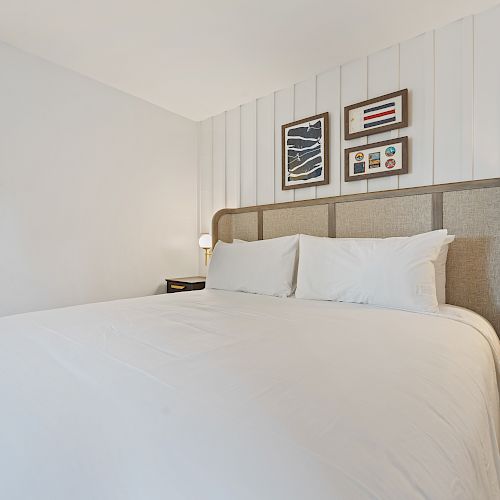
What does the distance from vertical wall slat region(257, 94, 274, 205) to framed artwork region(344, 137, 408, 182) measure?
0.72 metres

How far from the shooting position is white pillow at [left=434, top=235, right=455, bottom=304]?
1799mm

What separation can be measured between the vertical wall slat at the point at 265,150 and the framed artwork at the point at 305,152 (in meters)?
0.15

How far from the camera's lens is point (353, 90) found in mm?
2389

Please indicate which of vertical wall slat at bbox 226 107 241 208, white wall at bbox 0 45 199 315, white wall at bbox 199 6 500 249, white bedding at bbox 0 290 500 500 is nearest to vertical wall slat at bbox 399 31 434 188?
white wall at bbox 199 6 500 249

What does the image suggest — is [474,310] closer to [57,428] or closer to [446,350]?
[446,350]

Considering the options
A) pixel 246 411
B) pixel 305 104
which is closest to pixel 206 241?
pixel 305 104

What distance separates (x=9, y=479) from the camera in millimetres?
496

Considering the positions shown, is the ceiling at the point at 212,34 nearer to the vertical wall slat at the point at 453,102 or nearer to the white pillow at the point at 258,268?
the vertical wall slat at the point at 453,102

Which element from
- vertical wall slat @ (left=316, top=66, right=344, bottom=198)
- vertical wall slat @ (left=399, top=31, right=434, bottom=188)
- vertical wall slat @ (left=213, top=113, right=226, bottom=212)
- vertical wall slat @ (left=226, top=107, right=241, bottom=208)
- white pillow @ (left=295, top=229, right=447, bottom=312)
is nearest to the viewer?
white pillow @ (left=295, top=229, right=447, bottom=312)

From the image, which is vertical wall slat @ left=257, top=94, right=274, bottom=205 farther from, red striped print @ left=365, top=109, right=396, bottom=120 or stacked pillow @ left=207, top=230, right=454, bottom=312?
red striped print @ left=365, top=109, right=396, bottom=120

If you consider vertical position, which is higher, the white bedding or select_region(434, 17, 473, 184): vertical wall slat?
select_region(434, 17, 473, 184): vertical wall slat

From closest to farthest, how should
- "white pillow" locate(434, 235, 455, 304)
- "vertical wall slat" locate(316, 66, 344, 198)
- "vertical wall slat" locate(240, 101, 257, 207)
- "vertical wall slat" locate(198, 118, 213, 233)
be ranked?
"white pillow" locate(434, 235, 455, 304) → "vertical wall slat" locate(316, 66, 344, 198) → "vertical wall slat" locate(240, 101, 257, 207) → "vertical wall slat" locate(198, 118, 213, 233)

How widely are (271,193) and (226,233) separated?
59 cm

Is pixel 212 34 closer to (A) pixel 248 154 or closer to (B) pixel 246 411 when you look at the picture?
(A) pixel 248 154
